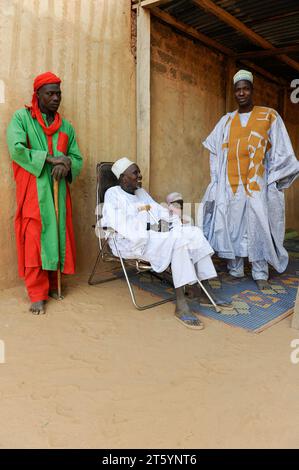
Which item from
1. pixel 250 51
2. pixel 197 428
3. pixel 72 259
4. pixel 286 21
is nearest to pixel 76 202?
pixel 72 259

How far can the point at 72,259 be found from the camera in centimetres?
341

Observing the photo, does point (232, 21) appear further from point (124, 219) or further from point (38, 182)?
point (38, 182)

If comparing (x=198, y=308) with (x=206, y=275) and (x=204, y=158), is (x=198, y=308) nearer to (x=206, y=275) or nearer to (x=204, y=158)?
(x=206, y=275)

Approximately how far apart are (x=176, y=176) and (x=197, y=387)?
3.63 meters

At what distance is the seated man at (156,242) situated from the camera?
9.66 feet

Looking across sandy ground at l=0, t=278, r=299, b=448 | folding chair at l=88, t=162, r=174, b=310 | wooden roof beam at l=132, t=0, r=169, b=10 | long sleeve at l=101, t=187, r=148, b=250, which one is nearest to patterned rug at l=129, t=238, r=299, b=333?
sandy ground at l=0, t=278, r=299, b=448

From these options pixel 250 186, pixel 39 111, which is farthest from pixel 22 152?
pixel 250 186

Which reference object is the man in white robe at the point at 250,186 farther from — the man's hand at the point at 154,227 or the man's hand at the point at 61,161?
the man's hand at the point at 61,161

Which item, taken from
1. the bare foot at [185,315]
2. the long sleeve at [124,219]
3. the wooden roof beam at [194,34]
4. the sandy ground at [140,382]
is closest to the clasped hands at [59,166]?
the long sleeve at [124,219]

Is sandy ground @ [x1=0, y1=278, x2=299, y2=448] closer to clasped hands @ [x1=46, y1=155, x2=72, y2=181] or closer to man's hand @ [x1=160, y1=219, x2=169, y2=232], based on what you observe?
man's hand @ [x1=160, y1=219, x2=169, y2=232]

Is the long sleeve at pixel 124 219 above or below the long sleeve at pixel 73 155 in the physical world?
below

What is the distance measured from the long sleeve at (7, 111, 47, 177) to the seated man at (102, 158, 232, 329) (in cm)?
66

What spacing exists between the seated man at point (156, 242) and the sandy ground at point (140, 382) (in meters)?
0.37

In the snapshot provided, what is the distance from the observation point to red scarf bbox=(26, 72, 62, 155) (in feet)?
10.2
